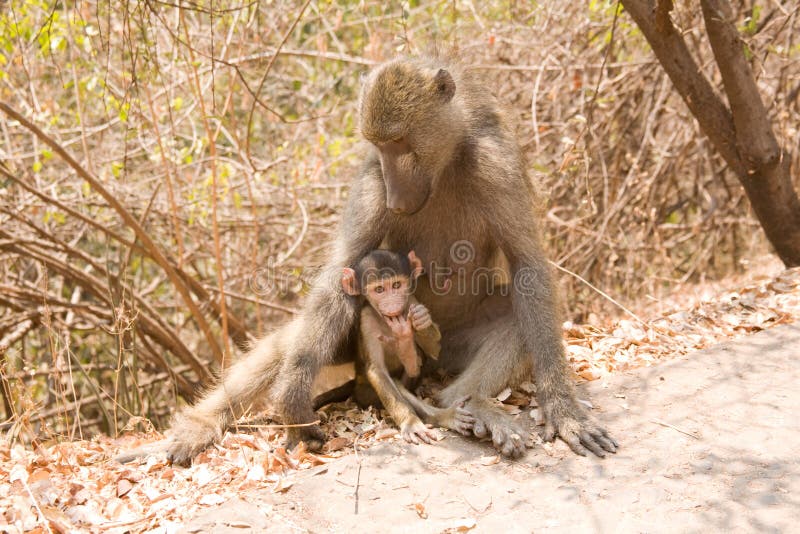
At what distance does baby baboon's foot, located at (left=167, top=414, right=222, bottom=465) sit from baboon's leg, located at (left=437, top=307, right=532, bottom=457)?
1083 millimetres

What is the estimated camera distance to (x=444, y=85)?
3.68 metres

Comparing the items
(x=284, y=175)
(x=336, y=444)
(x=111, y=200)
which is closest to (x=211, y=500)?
(x=336, y=444)

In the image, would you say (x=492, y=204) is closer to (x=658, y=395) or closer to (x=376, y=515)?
(x=658, y=395)

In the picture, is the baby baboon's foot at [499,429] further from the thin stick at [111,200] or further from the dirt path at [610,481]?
the thin stick at [111,200]

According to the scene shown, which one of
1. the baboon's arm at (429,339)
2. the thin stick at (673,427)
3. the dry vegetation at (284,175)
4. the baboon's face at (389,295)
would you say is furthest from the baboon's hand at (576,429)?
the dry vegetation at (284,175)

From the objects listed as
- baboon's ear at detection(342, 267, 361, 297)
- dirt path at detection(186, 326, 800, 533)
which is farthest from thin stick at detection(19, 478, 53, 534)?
baboon's ear at detection(342, 267, 361, 297)

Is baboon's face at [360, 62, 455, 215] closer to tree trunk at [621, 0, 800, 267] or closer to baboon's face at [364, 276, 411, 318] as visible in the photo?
baboon's face at [364, 276, 411, 318]

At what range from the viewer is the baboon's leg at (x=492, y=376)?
3.38 metres

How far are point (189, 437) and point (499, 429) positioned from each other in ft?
4.61

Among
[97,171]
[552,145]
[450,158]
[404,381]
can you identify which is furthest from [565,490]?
[97,171]

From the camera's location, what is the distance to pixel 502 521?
9.20 feet

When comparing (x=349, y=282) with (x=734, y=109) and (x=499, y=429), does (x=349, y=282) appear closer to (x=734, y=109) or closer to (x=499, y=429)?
(x=499, y=429)

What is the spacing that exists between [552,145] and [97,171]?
3.77m

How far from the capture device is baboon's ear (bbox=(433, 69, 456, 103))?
364 cm
